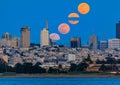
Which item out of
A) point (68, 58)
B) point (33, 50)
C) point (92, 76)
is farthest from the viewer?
point (33, 50)

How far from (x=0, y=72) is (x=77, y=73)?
532 inches

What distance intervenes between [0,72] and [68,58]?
5465 centimetres

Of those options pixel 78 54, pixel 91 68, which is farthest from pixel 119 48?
pixel 91 68

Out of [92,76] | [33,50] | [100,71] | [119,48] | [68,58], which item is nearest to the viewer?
[92,76]

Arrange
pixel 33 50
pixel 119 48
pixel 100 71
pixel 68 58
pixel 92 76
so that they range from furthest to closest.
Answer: pixel 119 48 → pixel 33 50 → pixel 68 58 → pixel 100 71 → pixel 92 76

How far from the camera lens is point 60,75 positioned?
101 meters

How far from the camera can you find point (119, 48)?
196 metres

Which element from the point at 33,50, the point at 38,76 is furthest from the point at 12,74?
the point at 33,50

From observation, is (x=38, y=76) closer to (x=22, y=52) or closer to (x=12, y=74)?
(x=12, y=74)

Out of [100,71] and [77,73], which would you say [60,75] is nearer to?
[77,73]

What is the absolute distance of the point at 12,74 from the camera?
10394 cm

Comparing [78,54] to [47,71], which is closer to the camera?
[47,71]

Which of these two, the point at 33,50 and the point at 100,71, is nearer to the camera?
the point at 100,71

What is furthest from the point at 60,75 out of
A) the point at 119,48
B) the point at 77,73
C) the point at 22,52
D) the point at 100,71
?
the point at 119,48
